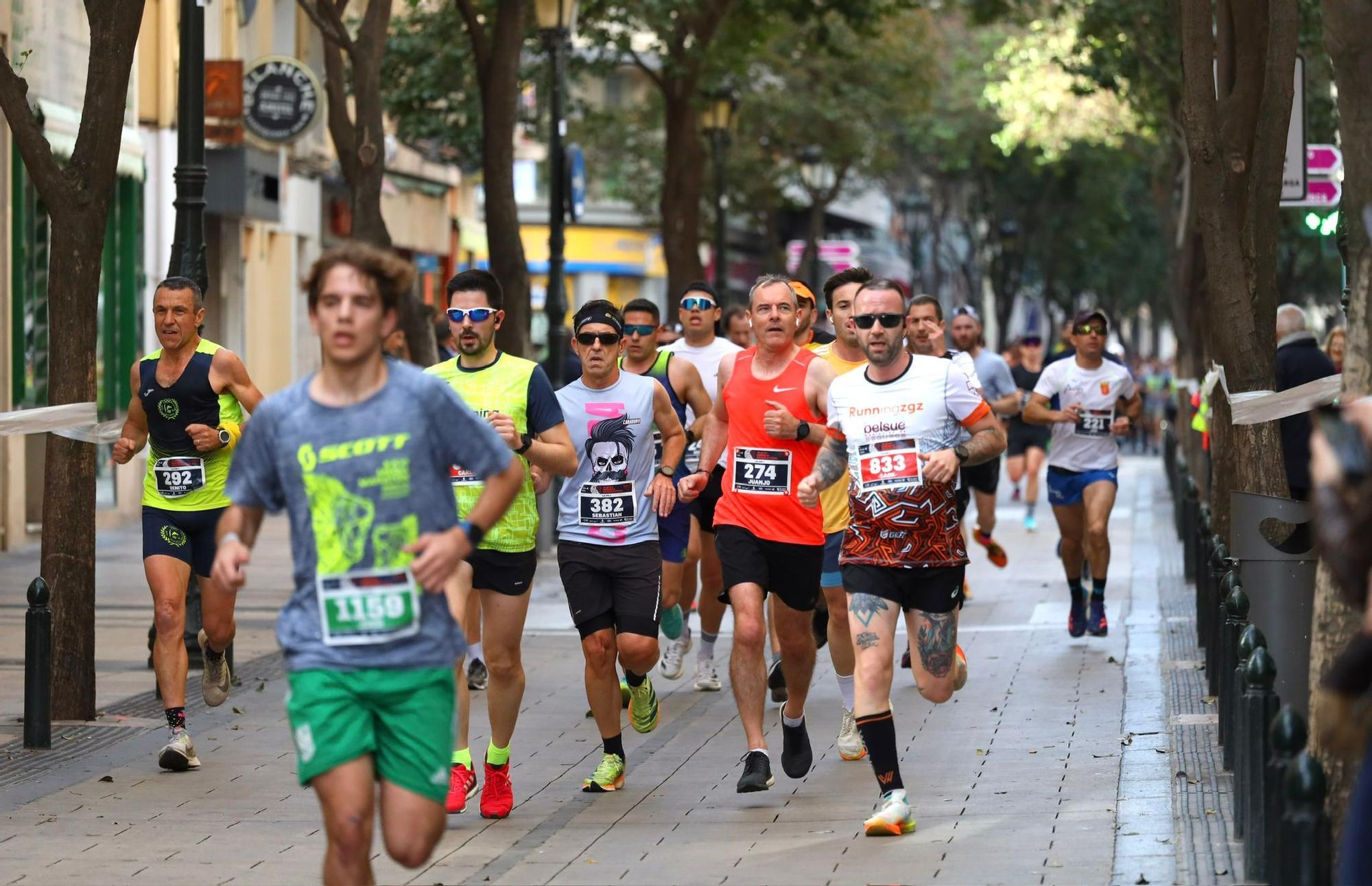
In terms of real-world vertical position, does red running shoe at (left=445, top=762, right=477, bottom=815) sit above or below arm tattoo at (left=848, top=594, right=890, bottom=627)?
below

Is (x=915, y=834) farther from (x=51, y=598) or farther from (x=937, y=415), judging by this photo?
(x=51, y=598)

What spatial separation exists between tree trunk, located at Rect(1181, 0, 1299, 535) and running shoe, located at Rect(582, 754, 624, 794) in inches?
151

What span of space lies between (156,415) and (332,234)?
25619mm

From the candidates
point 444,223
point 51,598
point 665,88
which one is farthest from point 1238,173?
point 444,223

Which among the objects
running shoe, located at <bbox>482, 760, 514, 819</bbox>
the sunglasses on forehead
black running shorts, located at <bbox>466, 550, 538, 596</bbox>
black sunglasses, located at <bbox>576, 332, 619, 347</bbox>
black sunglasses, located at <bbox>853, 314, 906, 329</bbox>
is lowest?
running shoe, located at <bbox>482, 760, 514, 819</bbox>

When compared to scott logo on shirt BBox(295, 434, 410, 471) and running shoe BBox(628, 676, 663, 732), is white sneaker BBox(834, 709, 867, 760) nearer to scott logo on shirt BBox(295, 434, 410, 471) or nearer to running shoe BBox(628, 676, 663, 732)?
running shoe BBox(628, 676, 663, 732)

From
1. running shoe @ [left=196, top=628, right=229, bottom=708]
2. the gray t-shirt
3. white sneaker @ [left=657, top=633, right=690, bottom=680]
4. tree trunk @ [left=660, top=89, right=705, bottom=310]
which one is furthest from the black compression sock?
tree trunk @ [left=660, top=89, right=705, bottom=310]

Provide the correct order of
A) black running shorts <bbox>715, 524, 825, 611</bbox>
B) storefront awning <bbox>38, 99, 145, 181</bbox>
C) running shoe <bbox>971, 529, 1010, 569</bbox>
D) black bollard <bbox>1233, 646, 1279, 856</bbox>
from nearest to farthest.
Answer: black bollard <bbox>1233, 646, 1279, 856</bbox>, black running shorts <bbox>715, 524, 825, 611</bbox>, running shoe <bbox>971, 529, 1010, 569</bbox>, storefront awning <bbox>38, 99, 145, 181</bbox>

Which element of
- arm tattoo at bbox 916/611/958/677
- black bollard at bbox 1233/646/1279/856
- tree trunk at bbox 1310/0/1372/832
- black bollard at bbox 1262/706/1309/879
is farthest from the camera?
arm tattoo at bbox 916/611/958/677

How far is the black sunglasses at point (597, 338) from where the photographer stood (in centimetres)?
876

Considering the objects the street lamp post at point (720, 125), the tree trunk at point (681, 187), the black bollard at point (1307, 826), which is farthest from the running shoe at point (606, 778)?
the street lamp post at point (720, 125)

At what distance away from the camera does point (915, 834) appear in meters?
7.82

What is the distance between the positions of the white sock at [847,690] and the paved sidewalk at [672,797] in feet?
0.72

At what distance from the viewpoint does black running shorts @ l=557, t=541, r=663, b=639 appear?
8.61 metres
